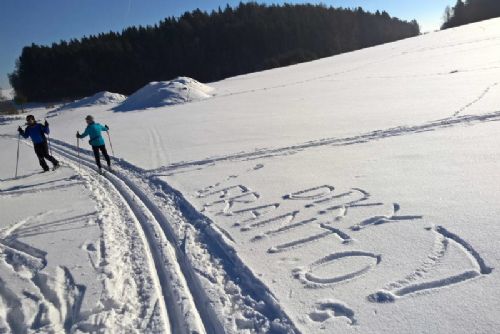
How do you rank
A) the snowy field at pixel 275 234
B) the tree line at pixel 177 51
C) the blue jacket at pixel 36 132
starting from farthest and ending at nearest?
the tree line at pixel 177 51, the blue jacket at pixel 36 132, the snowy field at pixel 275 234

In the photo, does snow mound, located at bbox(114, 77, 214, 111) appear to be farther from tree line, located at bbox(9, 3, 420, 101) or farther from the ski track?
tree line, located at bbox(9, 3, 420, 101)

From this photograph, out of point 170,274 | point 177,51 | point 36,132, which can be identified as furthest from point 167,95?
point 177,51

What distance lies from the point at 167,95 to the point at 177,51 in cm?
5396

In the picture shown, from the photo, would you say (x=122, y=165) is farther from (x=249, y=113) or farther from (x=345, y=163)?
(x=249, y=113)

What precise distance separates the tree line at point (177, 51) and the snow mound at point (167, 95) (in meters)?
41.7

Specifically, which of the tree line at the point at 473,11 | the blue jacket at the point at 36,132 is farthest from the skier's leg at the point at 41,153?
the tree line at the point at 473,11

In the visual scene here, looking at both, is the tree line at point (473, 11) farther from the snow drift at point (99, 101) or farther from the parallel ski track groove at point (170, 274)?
the parallel ski track groove at point (170, 274)

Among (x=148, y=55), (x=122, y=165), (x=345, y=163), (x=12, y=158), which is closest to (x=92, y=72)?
(x=148, y=55)

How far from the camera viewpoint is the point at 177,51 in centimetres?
7888

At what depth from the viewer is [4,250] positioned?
20.3 ft

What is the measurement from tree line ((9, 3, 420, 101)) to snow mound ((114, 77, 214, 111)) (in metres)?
41.7

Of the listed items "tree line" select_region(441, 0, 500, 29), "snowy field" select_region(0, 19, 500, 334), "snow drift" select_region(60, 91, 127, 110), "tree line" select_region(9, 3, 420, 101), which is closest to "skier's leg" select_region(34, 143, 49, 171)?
"snowy field" select_region(0, 19, 500, 334)

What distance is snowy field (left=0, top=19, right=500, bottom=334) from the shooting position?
3.87 meters

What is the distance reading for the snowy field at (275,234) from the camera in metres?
3.87
